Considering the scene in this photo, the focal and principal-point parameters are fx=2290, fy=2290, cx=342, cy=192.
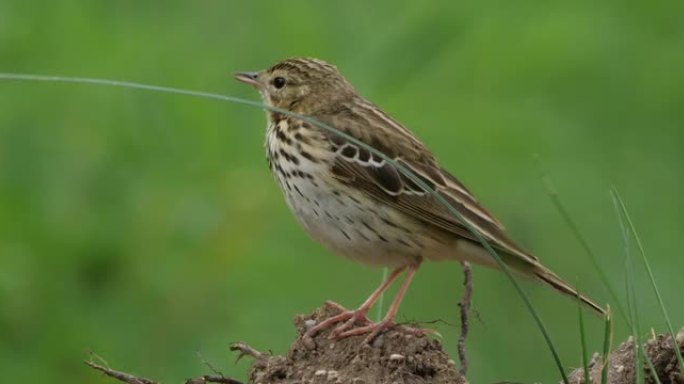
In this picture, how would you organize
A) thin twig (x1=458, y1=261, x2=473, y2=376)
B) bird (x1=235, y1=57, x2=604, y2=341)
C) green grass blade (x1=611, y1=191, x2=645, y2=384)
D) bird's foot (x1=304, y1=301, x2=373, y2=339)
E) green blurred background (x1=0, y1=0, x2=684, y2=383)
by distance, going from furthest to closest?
green blurred background (x1=0, y1=0, x2=684, y2=383)
bird (x1=235, y1=57, x2=604, y2=341)
bird's foot (x1=304, y1=301, x2=373, y2=339)
thin twig (x1=458, y1=261, x2=473, y2=376)
green grass blade (x1=611, y1=191, x2=645, y2=384)

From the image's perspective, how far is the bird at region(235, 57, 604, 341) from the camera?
24.5 feet

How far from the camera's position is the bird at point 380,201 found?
24.5 ft

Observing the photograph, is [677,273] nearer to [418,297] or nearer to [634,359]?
[418,297]

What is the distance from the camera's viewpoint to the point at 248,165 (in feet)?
27.3

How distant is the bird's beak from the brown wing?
51cm

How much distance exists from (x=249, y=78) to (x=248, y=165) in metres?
0.37

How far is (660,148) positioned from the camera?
31.2ft

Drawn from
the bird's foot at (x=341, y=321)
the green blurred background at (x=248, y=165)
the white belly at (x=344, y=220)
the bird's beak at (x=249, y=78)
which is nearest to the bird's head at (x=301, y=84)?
the bird's beak at (x=249, y=78)

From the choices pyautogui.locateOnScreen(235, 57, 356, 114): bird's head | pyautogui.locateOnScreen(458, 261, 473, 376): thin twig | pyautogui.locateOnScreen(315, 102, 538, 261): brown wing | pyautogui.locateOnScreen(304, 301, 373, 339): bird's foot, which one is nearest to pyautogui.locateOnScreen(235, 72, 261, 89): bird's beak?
pyautogui.locateOnScreen(235, 57, 356, 114): bird's head

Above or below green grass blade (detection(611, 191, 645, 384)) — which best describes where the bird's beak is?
above

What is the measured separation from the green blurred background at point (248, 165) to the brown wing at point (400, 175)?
21.5 inches

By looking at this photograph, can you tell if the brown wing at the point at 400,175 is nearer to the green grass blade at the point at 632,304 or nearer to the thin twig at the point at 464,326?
the thin twig at the point at 464,326

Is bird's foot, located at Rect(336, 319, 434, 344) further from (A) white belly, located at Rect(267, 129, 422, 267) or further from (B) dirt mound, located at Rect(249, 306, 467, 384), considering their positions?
(A) white belly, located at Rect(267, 129, 422, 267)

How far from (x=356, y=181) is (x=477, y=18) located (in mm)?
1612
